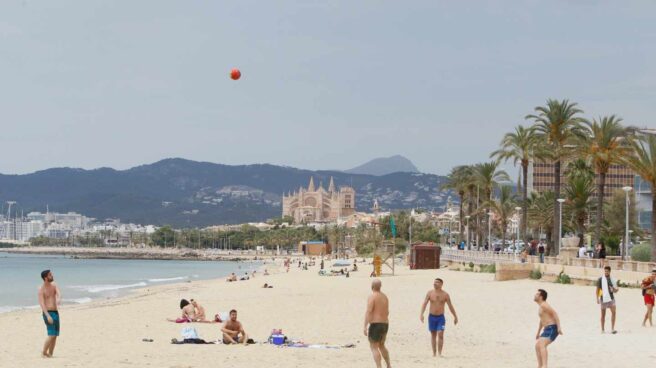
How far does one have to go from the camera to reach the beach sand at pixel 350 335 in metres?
15.2

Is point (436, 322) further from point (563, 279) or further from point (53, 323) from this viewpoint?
point (563, 279)

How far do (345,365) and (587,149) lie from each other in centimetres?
2914

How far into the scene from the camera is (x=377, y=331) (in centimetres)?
1278

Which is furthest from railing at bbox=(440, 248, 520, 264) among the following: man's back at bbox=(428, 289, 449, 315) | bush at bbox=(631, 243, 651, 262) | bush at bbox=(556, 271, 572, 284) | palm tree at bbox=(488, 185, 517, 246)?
man's back at bbox=(428, 289, 449, 315)

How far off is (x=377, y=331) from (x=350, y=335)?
23.7 ft

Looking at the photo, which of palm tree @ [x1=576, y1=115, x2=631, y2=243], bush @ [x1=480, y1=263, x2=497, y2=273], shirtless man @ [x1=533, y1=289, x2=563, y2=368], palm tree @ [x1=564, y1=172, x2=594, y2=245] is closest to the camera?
shirtless man @ [x1=533, y1=289, x2=563, y2=368]

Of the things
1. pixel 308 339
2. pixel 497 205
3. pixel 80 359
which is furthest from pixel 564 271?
pixel 497 205

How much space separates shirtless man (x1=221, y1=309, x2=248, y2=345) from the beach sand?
0.55 meters

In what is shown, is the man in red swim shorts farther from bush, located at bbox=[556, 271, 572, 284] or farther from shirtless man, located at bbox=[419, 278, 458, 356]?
bush, located at bbox=[556, 271, 572, 284]

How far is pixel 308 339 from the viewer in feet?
62.8

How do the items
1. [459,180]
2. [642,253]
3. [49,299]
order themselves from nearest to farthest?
[49,299]
[642,253]
[459,180]

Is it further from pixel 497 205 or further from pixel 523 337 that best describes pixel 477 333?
pixel 497 205

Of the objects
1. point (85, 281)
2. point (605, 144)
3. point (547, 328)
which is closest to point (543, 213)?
point (605, 144)

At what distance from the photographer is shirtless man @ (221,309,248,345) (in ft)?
59.4
